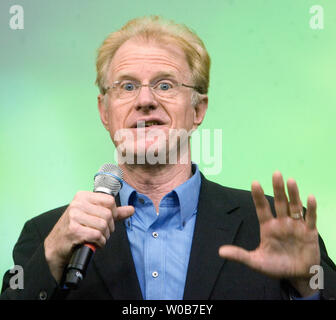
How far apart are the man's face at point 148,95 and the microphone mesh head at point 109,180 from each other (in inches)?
16.9

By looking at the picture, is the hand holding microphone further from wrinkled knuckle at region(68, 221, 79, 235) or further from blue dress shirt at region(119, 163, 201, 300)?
blue dress shirt at region(119, 163, 201, 300)

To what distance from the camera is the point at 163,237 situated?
1.80 metres

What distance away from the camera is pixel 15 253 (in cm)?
188

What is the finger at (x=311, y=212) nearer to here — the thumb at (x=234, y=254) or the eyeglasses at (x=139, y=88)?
the thumb at (x=234, y=254)

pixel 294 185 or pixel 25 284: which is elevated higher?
pixel 294 185

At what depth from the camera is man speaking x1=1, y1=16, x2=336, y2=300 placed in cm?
139

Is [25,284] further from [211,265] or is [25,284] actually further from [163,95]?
[163,95]

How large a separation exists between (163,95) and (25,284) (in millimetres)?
943

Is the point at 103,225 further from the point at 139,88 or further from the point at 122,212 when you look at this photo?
the point at 139,88

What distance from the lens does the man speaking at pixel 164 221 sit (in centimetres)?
139

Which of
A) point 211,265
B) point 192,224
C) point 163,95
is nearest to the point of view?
point 211,265

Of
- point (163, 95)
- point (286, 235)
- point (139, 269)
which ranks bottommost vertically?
point (139, 269)
